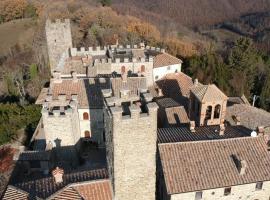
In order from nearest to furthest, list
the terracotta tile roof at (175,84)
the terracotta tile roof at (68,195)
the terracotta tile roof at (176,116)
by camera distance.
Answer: the terracotta tile roof at (68,195) → the terracotta tile roof at (176,116) → the terracotta tile roof at (175,84)

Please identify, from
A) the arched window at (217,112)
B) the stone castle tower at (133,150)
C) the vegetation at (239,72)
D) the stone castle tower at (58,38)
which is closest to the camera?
the stone castle tower at (133,150)

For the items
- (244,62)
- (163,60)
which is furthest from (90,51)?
(244,62)

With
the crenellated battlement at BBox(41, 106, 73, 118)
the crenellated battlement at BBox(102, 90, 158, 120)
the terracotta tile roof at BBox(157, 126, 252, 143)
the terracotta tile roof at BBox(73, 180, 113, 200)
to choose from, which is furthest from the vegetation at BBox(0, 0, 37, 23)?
the terracotta tile roof at BBox(73, 180, 113, 200)

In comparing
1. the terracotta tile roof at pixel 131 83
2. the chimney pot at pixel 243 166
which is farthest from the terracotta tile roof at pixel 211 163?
the terracotta tile roof at pixel 131 83

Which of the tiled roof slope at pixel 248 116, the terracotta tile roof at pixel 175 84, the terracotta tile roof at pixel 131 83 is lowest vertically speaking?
the tiled roof slope at pixel 248 116

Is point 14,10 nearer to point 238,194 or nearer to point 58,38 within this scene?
point 58,38

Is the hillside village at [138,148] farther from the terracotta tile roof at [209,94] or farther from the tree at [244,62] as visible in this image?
the tree at [244,62]
